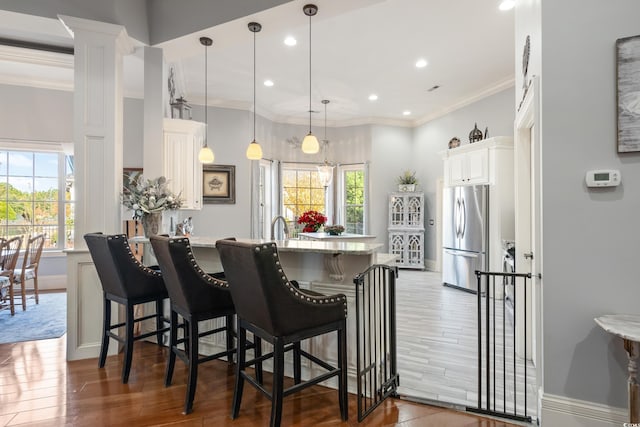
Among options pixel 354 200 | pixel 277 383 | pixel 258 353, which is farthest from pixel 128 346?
pixel 354 200

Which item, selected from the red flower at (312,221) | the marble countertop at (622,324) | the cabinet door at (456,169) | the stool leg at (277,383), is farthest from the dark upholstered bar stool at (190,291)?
the cabinet door at (456,169)

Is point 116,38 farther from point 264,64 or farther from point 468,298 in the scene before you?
point 468,298

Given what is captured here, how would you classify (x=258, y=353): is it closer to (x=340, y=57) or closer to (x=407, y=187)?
(x=340, y=57)

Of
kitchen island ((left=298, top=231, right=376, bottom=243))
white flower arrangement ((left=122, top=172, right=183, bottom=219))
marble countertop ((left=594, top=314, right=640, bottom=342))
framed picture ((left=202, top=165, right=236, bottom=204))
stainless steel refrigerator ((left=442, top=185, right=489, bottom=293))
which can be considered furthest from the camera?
framed picture ((left=202, top=165, right=236, bottom=204))

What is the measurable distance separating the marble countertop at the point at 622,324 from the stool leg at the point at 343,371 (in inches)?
51.2

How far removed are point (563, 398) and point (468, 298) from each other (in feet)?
11.1

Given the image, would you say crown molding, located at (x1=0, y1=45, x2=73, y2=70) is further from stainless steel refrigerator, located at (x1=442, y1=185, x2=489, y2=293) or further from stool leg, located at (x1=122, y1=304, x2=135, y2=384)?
stainless steel refrigerator, located at (x1=442, y1=185, x2=489, y2=293)

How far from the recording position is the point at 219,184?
6.69 meters

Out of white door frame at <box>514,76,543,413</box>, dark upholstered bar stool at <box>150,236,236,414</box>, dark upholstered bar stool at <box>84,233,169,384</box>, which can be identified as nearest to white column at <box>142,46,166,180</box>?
dark upholstered bar stool at <box>84,233,169,384</box>

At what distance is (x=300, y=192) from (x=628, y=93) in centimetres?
671

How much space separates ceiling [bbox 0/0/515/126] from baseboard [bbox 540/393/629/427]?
3114 mm

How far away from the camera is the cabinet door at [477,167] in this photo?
546 cm

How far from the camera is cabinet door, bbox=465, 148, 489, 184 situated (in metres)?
5.46

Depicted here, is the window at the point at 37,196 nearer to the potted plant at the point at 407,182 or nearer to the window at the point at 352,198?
the window at the point at 352,198
